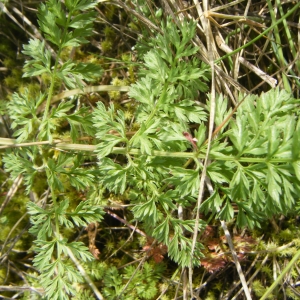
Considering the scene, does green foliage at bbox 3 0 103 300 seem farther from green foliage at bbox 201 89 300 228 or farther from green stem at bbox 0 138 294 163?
green foliage at bbox 201 89 300 228

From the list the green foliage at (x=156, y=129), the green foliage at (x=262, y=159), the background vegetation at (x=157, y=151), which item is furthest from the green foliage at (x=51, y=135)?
the green foliage at (x=262, y=159)

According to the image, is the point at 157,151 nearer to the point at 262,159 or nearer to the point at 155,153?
the point at 155,153

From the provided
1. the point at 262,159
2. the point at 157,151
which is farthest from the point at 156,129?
the point at 262,159

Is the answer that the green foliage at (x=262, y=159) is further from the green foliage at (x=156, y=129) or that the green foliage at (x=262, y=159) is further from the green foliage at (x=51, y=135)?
the green foliage at (x=51, y=135)

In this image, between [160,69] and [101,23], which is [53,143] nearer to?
[160,69]

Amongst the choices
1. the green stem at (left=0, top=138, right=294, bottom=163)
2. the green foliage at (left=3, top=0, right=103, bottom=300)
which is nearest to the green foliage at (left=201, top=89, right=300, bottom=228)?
the green stem at (left=0, top=138, right=294, bottom=163)

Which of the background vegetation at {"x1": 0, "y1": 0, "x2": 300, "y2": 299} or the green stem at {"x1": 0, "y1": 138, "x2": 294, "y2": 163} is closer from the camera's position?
the green stem at {"x1": 0, "y1": 138, "x2": 294, "y2": 163}

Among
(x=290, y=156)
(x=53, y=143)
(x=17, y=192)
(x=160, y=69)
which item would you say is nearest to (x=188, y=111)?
(x=160, y=69)

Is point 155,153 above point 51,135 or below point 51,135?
below
